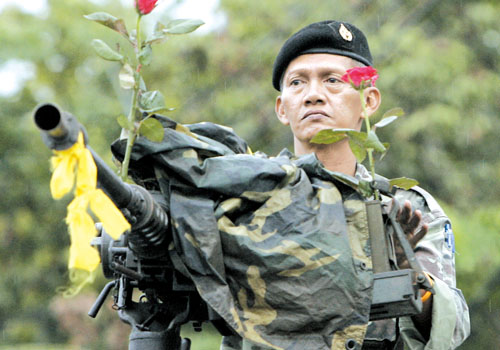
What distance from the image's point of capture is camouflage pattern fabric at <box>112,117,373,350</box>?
3.00m

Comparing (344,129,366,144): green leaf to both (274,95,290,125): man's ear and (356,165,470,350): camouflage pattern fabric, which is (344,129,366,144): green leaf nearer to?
(356,165,470,350): camouflage pattern fabric

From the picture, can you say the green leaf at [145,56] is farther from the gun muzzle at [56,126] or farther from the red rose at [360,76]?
the red rose at [360,76]

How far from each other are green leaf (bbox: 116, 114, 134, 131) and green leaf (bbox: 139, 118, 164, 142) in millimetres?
32

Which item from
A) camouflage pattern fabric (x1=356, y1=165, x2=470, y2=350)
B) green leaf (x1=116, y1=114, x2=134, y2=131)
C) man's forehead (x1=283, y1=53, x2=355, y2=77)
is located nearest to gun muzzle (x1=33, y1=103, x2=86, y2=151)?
green leaf (x1=116, y1=114, x2=134, y2=131)

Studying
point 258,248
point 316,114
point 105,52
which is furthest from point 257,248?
point 316,114

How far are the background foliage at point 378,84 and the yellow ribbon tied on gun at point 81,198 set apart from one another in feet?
24.0

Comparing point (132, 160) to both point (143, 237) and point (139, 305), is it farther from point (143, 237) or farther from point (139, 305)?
point (139, 305)

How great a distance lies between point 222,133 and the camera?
3377 mm

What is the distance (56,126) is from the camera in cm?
239

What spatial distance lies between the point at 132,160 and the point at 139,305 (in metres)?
0.69

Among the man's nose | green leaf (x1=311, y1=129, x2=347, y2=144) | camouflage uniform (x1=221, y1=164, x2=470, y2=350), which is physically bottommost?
camouflage uniform (x1=221, y1=164, x2=470, y2=350)

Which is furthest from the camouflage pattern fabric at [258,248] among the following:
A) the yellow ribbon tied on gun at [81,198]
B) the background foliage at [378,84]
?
the background foliage at [378,84]

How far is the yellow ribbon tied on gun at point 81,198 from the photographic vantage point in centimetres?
245

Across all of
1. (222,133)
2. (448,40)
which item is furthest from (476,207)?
(222,133)
